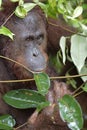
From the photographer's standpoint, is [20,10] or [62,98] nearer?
[62,98]

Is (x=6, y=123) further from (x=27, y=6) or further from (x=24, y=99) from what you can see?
(x=27, y=6)

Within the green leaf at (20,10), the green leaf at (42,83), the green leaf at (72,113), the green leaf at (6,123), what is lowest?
the green leaf at (6,123)

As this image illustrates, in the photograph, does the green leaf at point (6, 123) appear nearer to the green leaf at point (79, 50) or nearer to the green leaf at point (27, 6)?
the green leaf at point (79, 50)

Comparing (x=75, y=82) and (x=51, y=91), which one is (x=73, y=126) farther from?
(x=75, y=82)

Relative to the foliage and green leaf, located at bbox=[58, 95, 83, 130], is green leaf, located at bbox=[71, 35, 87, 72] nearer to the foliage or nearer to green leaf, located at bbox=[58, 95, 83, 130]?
the foliage

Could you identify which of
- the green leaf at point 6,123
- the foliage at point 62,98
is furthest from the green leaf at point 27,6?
the green leaf at point 6,123

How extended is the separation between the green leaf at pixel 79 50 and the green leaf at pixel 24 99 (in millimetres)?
272

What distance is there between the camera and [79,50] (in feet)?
5.52

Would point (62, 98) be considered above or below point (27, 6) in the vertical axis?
below

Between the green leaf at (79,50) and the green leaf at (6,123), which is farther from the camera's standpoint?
the green leaf at (79,50)

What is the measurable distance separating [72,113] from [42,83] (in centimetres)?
17

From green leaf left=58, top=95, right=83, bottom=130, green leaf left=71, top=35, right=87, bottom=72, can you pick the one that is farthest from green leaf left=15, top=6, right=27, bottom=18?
green leaf left=58, top=95, right=83, bottom=130

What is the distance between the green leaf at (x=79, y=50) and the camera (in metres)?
1.67

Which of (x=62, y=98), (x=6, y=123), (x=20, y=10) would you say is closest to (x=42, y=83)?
(x=62, y=98)
